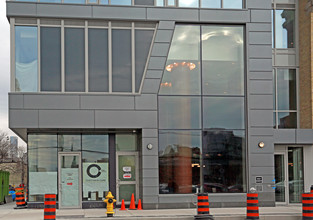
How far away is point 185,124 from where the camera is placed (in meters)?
20.1

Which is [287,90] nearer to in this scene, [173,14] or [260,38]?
[260,38]

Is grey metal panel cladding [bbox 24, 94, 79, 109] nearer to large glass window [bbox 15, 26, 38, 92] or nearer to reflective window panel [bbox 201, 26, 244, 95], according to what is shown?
large glass window [bbox 15, 26, 38, 92]

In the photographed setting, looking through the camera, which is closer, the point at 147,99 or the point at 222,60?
the point at 147,99

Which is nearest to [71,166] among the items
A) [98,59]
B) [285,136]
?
[98,59]

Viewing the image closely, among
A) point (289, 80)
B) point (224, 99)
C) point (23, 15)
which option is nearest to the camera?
point (23, 15)

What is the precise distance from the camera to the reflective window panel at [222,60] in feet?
66.8

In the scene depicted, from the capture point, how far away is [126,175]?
20.7m

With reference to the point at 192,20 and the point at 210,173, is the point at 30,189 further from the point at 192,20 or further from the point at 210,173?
the point at 192,20

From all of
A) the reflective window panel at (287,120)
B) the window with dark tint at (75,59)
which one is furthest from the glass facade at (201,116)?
the window with dark tint at (75,59)

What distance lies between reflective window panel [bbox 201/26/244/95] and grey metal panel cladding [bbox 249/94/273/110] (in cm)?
55

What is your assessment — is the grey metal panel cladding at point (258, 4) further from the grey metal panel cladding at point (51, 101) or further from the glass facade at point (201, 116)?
the grey metal panel cladding at point (51, 101)

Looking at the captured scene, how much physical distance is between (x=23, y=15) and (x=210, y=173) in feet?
32.6

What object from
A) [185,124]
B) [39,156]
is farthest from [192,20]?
[39,156]

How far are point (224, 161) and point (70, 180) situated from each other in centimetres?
652
